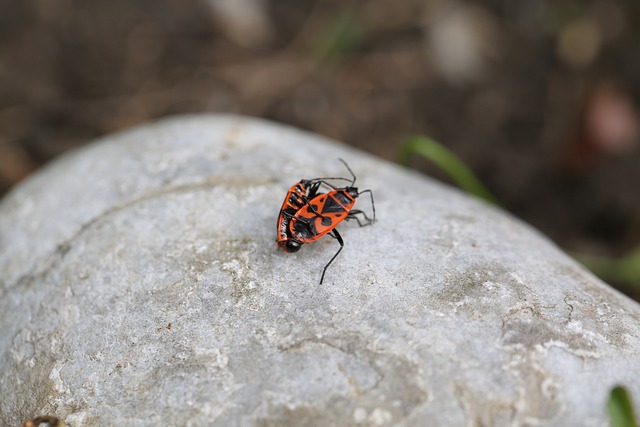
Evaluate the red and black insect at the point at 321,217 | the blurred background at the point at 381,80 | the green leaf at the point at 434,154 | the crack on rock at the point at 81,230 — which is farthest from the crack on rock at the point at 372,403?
the blurred background at the point at 381,80

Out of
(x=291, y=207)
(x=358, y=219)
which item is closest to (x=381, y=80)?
(x=358, y=219)

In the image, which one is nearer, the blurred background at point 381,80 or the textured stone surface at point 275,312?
the textured stone surface at point 275,312

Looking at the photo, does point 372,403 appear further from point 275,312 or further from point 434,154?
point 434,154

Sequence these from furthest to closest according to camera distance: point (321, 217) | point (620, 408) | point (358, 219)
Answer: point (358, 219), point (321, 217), point (620, 408)

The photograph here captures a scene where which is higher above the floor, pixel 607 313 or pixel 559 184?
pixel 607 313

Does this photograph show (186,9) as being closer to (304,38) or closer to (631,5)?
(304,38)

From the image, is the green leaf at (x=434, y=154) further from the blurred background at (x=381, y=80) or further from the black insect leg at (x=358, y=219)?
the blurred background at (x=381, y=80)

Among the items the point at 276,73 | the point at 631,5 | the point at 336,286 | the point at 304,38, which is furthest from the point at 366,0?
the point at 336,286
